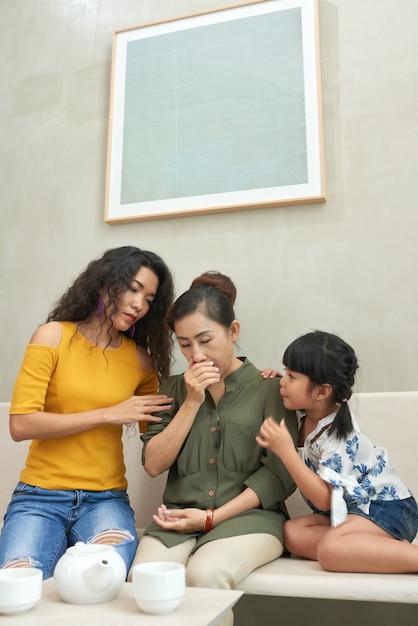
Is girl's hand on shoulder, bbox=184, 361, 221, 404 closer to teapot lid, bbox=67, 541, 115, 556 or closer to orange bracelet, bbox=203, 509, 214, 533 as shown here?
orange bracelet, bbox=203, 509, 214, 533

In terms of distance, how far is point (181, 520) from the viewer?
1390 mm

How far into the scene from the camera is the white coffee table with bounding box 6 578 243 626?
Result: 0.85 meters

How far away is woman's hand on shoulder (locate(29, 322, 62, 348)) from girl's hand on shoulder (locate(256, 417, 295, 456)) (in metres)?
0.60

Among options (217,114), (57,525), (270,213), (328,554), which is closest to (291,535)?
(328,554)

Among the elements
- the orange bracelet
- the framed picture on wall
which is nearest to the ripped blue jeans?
the orange bracelet

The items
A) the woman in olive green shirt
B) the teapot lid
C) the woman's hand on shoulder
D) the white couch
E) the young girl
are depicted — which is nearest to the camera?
the teapot lid

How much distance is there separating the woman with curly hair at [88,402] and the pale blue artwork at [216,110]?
574mm

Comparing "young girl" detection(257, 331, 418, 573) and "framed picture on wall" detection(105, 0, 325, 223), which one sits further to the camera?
"framed picture on wall" detection(105, 0, 325, 223)

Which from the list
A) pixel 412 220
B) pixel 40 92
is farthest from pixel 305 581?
pixel 40 92

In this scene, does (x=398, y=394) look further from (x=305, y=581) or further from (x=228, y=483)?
(x=305, y=581)

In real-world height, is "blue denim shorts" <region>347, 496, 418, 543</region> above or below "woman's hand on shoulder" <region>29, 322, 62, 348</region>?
below

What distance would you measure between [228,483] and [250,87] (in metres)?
1.38

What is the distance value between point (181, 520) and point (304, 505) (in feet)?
1.63

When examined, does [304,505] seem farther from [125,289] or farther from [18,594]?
[18,594]
